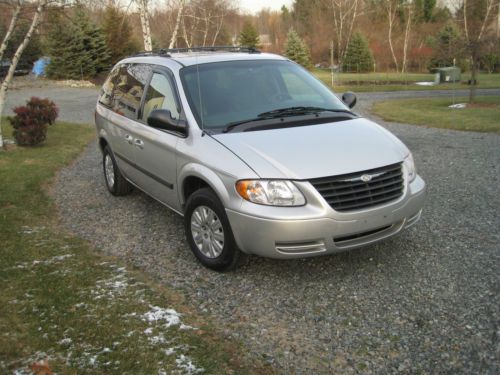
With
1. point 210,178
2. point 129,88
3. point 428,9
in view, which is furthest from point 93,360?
point 428,9

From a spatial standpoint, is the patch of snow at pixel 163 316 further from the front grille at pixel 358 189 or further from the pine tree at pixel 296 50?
the pine tree at pixel 296 50

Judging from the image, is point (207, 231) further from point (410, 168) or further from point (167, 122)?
point (410, 168)

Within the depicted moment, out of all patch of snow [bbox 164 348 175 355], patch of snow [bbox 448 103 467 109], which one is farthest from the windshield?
patch of snow [bbox 448 103 467 109]

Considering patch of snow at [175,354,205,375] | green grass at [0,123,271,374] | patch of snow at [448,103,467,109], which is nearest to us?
patch of snow at [175,354,205,375]

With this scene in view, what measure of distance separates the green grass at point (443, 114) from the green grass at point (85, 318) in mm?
10560

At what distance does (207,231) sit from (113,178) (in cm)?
299

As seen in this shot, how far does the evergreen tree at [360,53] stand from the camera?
44.0 metres

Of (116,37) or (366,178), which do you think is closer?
(366,178)

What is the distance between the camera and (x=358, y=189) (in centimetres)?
374

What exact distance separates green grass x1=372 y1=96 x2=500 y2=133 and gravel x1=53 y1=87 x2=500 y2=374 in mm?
7101

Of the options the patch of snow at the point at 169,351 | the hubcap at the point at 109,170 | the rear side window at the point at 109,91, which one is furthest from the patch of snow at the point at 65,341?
the rear side window at the point at 109,91

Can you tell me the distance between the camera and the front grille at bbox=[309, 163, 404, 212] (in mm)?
3662

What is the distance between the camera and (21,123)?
1055 cm

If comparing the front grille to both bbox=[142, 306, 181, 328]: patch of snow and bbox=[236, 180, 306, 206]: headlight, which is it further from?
bbox=[142, 306, 181, 328]: patch of snow
